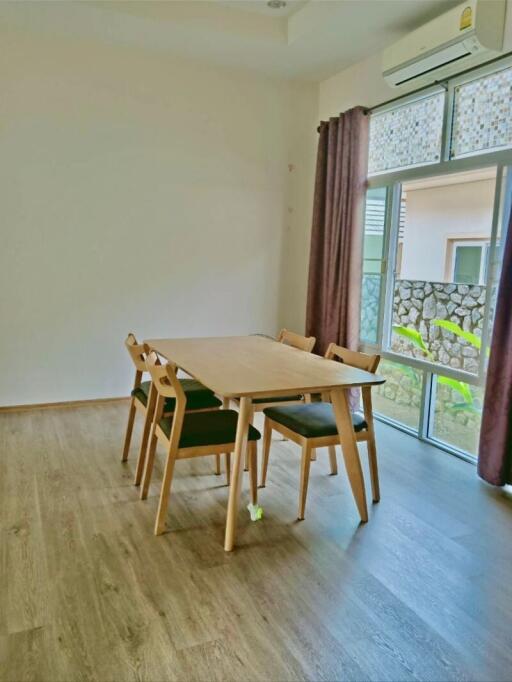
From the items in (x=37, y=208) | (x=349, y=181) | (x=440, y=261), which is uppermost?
(x=349, y=181)

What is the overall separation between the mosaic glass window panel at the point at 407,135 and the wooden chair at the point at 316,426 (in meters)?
1.72

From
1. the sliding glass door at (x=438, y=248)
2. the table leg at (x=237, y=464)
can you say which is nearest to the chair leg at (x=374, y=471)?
the table leg at (x=237, y=464)

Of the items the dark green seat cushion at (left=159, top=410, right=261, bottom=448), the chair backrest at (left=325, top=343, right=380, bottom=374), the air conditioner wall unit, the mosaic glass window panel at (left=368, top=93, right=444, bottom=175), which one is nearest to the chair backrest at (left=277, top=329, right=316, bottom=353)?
the chair backrest at (left=325, top=343, right=380, bottom=374)

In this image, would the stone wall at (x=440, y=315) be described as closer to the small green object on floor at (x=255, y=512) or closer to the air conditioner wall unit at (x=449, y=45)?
the air conditioner wall unit at (x=449, y=45)

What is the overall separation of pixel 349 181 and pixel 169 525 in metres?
3.00

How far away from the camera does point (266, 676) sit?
1.62 metres

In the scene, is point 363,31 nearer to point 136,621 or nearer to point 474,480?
point 474,480

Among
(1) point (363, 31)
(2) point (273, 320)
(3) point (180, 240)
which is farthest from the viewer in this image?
(2) point (273, 320)

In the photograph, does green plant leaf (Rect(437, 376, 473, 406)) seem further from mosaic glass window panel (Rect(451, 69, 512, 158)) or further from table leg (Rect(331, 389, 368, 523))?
mosaic glass window panel (Rect(451, 69, 512, 158))

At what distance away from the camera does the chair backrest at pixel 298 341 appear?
333 centimetres

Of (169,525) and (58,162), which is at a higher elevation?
(58,162)

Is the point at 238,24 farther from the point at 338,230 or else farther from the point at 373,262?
the point at 373,262

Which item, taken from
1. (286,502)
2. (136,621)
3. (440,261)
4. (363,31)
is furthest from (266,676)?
(363,31)

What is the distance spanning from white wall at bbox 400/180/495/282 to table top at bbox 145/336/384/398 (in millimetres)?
1302
